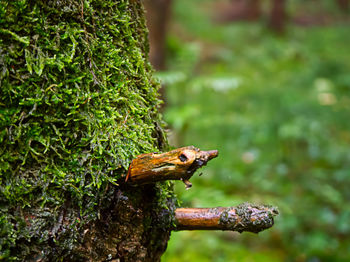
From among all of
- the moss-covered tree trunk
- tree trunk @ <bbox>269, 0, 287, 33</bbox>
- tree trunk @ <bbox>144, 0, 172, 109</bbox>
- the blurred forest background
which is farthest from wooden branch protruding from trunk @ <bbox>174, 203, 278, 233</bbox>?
tree trunk @ <bbox>269, 0, 287, 33</bbox>

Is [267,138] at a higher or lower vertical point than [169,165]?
higher

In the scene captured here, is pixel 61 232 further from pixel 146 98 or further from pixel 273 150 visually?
pixel 273 150

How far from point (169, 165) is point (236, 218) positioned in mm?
300

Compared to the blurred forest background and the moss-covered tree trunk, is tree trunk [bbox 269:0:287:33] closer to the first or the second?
the blurred forest background

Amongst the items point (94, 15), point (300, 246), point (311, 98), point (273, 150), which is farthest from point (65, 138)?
point (311, 98)

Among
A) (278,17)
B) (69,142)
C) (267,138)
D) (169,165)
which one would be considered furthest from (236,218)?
(278,17)

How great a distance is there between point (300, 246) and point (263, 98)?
4.32m

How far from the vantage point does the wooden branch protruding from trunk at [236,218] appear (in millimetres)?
954

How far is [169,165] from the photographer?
83 centimetres

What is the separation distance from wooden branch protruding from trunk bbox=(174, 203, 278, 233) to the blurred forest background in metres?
0.30

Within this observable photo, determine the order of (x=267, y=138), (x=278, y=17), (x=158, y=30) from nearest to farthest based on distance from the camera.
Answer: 1. (x=267, y=138)
2. (x=158, y=30)
3. (x=278, y=17)

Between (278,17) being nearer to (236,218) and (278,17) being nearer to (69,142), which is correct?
(236,218)

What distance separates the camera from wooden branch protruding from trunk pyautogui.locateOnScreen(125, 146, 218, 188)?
806 millimetres

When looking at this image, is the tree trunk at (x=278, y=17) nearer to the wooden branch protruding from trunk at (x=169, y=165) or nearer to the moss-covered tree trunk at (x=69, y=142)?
the moss-covered tree trunk at (x=69, y=142)
